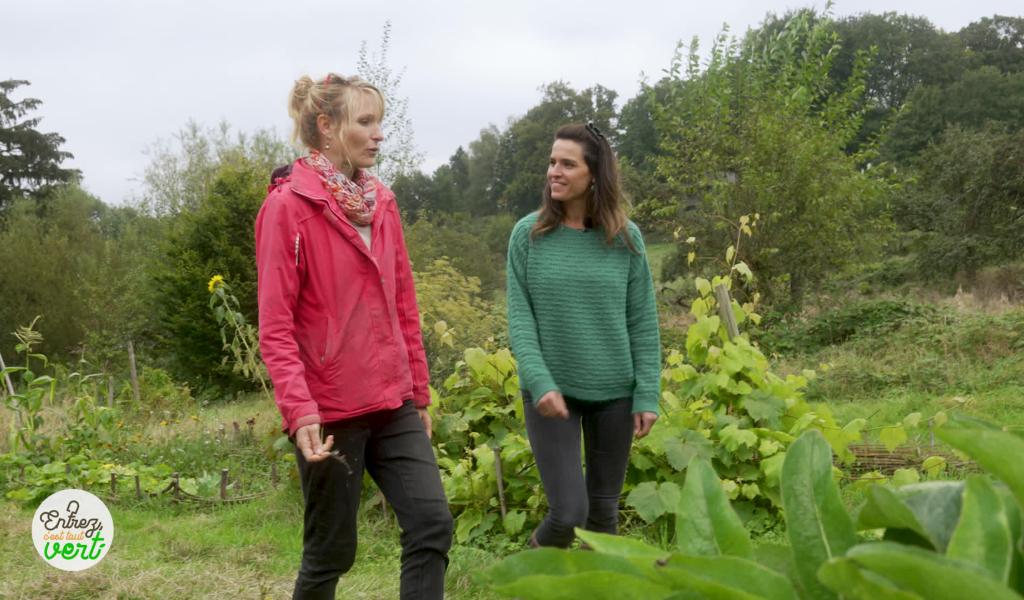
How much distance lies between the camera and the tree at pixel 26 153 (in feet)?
114

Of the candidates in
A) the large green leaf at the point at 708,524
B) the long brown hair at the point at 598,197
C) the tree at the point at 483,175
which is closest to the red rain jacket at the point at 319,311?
the long brown hair at the point at 598,197

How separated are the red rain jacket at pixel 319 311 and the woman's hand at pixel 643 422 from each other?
1026 mm

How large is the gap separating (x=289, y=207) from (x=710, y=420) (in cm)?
261

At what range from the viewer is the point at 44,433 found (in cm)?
716

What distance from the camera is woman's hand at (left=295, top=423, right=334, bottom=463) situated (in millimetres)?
2580

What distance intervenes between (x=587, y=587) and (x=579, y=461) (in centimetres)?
304

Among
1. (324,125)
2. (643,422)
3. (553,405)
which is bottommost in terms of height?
(643,422)

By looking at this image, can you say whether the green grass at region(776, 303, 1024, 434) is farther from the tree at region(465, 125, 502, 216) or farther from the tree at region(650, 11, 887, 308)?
the tree at region(465, 125, 502, 216)

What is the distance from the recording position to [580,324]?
3432 millimetres

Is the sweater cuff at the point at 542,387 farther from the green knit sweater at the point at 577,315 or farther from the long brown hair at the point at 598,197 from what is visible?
the long brown hair at the point at 598,197

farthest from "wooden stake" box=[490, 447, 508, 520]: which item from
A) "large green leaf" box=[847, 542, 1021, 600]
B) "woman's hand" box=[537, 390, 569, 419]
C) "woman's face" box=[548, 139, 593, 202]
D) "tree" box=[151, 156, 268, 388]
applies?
"tree" box=[151, 156, 268, 388]

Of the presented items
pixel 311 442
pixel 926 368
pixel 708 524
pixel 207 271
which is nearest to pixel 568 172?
pixel 311 442

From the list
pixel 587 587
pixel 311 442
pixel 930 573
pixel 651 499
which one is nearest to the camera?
pixel 930 573

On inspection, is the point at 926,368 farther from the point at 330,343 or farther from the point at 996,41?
the point at 996,41
